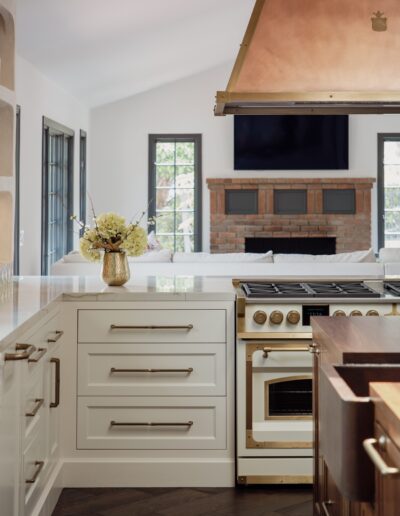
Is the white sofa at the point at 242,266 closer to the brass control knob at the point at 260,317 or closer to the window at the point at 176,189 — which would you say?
the brass control knob at the point at 260,317

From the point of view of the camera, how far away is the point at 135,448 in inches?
149

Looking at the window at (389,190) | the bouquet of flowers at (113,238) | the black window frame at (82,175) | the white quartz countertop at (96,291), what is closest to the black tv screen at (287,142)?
the window at (389,190)

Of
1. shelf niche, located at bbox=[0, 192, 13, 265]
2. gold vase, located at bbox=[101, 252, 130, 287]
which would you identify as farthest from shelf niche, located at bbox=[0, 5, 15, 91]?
gold vase, located at bbox=[101, 252, 130, 287]

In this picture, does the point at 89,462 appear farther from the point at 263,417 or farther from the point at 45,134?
the point at 45,134

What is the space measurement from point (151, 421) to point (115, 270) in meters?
0.72

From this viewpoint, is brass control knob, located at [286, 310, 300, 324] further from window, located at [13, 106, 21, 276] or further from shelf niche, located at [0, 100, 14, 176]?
window, located at [13, 106, 21, 276]

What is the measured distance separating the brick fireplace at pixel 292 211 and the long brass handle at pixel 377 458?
10.2m

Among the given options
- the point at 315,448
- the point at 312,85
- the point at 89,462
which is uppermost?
the point at 312,85

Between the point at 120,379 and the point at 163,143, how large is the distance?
854 centimetres

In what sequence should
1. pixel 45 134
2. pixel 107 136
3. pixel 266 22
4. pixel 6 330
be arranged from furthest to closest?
1. pixel 107 136
2. pixel 45 134
3. pixel 266 22
4. pixel 6 330

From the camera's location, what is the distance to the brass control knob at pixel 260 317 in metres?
3.69

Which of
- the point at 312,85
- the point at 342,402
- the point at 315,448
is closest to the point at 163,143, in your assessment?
the point at 312,85

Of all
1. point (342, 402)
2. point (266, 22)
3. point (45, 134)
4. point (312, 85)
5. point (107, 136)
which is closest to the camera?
point (342, 402)

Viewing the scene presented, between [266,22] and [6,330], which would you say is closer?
[6,330]
